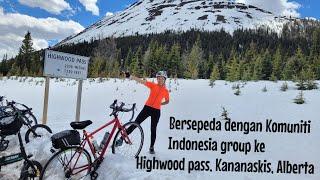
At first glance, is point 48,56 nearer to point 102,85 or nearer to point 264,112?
point 264,112

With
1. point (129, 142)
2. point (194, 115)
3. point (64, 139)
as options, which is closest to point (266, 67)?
point (194, 115)

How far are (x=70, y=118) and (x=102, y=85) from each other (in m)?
7.60

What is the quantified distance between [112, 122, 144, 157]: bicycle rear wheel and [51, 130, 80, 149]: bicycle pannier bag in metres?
1.41

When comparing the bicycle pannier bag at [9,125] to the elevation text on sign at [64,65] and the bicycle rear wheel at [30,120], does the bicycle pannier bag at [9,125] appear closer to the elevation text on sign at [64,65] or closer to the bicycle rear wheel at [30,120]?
the bicycle rear wheel at [30,120]

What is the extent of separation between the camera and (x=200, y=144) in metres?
6.79

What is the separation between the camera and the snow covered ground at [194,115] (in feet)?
23.6

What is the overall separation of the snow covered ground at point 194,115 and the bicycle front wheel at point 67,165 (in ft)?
1.41

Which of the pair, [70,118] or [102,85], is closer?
[70,118]

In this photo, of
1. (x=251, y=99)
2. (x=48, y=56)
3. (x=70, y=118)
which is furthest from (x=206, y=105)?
(x=48, y=56)

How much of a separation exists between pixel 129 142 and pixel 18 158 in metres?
2.06

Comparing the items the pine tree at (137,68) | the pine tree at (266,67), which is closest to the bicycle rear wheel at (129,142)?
the pine tree at (266,67)

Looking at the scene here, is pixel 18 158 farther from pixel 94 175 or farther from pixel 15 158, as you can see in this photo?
pixel 94 175

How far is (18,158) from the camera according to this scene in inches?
273

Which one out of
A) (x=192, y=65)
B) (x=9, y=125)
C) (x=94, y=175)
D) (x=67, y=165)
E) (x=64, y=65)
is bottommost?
(x=94, y=175)
